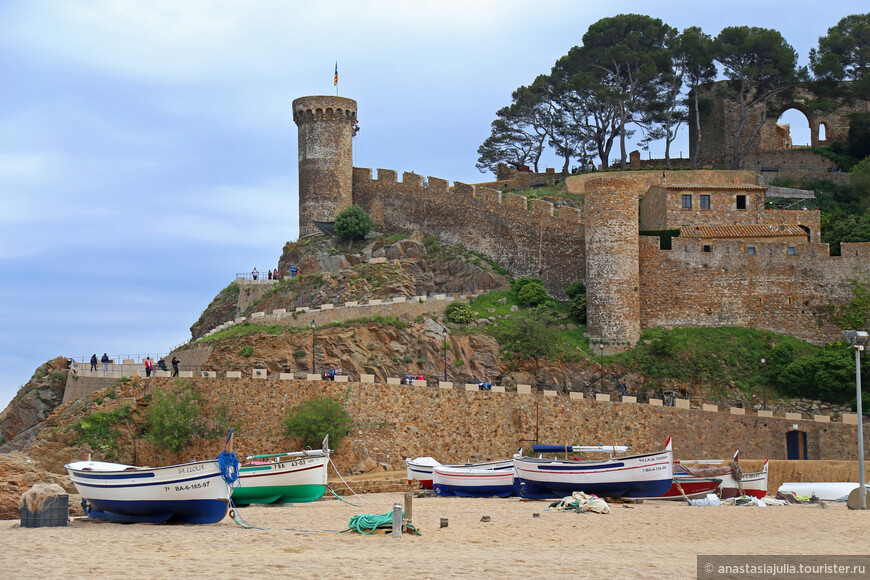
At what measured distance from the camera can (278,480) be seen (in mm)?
25703

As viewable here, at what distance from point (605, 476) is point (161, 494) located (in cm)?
1149

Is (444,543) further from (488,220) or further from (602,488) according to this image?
(488,220)

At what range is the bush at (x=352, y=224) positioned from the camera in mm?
50250

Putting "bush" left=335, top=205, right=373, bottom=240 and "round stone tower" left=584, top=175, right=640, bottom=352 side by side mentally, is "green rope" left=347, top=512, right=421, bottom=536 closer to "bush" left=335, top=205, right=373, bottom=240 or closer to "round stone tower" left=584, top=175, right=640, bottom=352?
"round stone tower" left=584, top=175, right=640, bottom=352

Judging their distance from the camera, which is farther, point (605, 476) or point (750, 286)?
point (750, 286)

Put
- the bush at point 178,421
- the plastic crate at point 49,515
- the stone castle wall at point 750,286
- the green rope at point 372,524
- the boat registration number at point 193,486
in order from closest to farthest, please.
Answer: the green rope at point 372,524
the plastic crate at point 49,515
the boat registration number at point 193,486
the bush at point 178,421
the stone castle wall at point 750,286

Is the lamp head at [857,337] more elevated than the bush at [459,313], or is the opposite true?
the bush at [459,313]

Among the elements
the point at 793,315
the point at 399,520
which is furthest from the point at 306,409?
the point at 793,315

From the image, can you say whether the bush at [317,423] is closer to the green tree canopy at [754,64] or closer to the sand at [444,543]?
the sand at [444,543]

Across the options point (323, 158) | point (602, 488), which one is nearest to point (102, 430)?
point (602, 488)

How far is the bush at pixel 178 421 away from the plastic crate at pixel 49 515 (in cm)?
1300

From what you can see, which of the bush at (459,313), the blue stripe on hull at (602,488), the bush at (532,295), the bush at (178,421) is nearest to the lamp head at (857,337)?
the blue stripe on hull at (602,488)

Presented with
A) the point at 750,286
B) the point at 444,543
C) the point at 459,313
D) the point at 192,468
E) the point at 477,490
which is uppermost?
the point at 750,286

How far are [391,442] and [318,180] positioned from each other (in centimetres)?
2156
